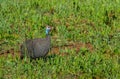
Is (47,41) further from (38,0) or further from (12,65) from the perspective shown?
(38,0)

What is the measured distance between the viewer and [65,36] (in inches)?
442

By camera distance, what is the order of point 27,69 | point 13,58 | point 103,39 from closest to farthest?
1. point 27,69
2. point 13,58
3. point 103,39

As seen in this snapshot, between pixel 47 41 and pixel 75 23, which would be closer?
pixel 47 41

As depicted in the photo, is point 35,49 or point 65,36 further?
point 65,36

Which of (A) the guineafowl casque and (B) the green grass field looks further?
(A) the guineafowl casque

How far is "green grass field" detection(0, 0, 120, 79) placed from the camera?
30.0ft

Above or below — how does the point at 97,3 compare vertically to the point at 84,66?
above

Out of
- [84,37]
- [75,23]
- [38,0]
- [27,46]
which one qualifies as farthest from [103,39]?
[38,0]

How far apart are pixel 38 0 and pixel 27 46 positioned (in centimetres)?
425

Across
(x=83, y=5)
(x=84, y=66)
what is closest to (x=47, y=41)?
(x=84, y=66)

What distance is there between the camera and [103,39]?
11.0m

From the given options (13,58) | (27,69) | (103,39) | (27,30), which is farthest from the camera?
(27,30)

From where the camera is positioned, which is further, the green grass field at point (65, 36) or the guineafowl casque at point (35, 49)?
the guineafowl casque at point (35, 49)

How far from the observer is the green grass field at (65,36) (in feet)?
30.0
